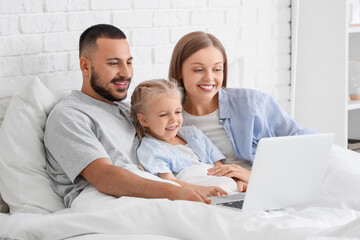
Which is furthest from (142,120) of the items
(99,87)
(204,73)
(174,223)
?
(174,223)

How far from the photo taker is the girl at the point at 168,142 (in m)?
2.09

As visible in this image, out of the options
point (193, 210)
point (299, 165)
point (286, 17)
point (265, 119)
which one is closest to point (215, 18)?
point (286, 17)

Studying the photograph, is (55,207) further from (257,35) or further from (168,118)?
(257,35)

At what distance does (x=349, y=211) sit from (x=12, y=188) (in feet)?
3.34

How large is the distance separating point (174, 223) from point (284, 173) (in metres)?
0.36

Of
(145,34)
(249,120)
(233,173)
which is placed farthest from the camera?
(145,34)

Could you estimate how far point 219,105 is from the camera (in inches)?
A: 94.4

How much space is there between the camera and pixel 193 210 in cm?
160

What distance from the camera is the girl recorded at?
209 centimetres

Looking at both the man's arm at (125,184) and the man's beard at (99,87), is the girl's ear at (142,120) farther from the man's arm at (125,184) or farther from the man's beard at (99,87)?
the man's arm at (125,184)

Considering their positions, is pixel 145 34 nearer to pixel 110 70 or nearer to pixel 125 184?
pixel 110 70

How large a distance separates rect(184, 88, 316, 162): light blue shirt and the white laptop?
1.68 feet

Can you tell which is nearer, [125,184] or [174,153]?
[125,184]

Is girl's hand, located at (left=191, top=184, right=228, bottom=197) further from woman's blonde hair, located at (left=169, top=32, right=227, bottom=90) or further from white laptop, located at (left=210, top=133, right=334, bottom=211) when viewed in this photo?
woman's blonde hair, located at (left=169, top=32, right=227, bottom=90)
